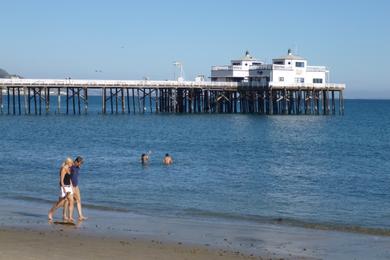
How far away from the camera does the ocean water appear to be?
887 inches

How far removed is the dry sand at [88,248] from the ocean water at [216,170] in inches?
215

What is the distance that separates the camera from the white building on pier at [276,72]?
263ft

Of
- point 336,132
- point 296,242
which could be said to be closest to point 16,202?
point 296,242

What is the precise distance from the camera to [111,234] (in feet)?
54.2

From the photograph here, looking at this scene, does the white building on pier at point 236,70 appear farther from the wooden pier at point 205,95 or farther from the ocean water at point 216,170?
the ocean water at point 216,170

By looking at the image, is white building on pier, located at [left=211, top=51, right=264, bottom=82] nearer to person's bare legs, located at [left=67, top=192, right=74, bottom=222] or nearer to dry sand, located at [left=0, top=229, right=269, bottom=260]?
person's bare legs, located at [left=67, top=192, right=74, bottom=222]

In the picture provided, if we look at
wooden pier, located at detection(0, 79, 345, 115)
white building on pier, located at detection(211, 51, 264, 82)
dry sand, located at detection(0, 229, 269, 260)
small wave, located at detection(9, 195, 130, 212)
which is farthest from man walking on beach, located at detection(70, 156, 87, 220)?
white building on pier, located at detection(211, 51, 264, 82)

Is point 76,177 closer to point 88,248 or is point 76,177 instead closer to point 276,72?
point 88,248

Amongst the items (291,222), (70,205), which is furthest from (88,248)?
(291,222)

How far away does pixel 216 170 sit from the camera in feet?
113

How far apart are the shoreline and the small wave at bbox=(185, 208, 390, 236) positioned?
2.03 feet

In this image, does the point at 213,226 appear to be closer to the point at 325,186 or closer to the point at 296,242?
the point at 296,242

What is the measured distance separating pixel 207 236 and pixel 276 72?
6415 centimetres

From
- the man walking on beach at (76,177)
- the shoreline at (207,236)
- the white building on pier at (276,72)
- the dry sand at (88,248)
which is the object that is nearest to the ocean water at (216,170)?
the shoreline at (207,236)
